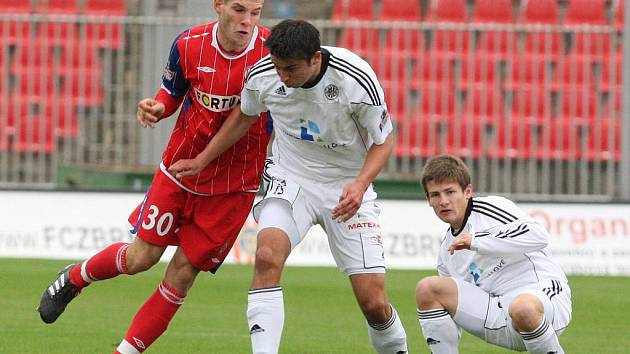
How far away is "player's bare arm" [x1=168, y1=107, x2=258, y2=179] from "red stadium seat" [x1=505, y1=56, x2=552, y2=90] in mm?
9926

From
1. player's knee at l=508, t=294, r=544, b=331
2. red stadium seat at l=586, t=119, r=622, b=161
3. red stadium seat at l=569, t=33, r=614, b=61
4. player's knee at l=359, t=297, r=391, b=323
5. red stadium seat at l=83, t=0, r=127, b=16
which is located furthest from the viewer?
red stadium seat at l=83, t=0, r=127, b=16

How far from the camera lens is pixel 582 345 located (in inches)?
317

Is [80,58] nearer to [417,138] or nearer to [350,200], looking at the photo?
[417,138]

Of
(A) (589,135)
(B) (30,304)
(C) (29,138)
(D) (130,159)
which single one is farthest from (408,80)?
(B) (30,304)

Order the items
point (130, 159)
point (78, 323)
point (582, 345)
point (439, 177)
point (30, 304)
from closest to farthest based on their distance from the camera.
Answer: point (439, 177) < point (582, 345) < point (78, 323) < point (30, 304) < point (130, 159)

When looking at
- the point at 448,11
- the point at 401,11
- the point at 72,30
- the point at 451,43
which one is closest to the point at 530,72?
the point at 451,43

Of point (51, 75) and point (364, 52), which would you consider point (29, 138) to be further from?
point (364, 52)

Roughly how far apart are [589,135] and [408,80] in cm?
241

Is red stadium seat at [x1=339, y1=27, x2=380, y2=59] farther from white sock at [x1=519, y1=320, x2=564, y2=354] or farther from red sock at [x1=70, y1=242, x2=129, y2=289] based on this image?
white sock at [x1=519, y1=320, x2=564, y2=354]

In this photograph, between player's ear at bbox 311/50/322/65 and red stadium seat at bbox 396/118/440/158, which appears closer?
player's ear at bbox 311/50/322/65

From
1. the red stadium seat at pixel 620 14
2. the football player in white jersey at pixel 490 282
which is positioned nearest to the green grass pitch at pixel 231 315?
the football player in white jersey at pixel 490 282

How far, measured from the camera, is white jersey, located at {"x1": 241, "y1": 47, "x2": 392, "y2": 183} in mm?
5969

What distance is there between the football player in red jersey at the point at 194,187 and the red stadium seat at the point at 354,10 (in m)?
10.3

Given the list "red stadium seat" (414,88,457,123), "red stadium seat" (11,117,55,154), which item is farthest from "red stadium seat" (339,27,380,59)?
"red stadium seat" (11,117,55,154)
